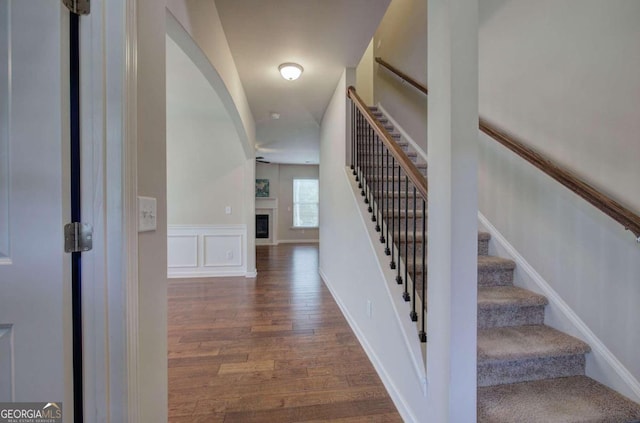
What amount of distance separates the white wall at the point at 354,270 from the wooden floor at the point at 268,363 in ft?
0.46

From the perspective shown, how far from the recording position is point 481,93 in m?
2.29

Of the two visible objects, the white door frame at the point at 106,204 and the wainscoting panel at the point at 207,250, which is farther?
the wainscoting panel at the point at 207,250

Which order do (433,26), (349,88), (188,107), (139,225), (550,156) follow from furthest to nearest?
1. (188,107)
2. (349,88)
3. (550,156)
4. (433,26)
5. (139,225)

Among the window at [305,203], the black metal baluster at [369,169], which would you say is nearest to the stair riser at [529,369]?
the black metal baluster at [369,169]

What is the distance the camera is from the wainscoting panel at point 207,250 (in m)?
4.32

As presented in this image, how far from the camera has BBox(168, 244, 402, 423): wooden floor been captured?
147 cm

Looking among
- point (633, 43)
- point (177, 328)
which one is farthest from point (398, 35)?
point (177, 328)

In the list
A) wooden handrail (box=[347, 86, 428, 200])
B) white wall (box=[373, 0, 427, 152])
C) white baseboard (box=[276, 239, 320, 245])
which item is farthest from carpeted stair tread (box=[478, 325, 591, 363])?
white baseboard (box=[276, 239, 320, 245])

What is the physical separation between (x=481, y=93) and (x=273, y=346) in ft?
9.23

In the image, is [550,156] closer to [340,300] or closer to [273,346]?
[340,300]

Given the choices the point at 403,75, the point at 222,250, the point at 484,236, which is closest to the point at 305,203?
the point at 222,250

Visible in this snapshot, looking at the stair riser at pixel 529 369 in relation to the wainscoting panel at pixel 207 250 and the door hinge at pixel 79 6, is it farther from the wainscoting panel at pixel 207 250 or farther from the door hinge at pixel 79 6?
the wainscoting panel at pixel 207 250

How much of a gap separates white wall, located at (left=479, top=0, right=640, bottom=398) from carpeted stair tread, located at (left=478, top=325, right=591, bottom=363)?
12cm

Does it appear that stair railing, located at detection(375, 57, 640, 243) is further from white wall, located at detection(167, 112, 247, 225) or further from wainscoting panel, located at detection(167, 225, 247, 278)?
wainscoting panel, located at detection(167, 225, 247, 278)
